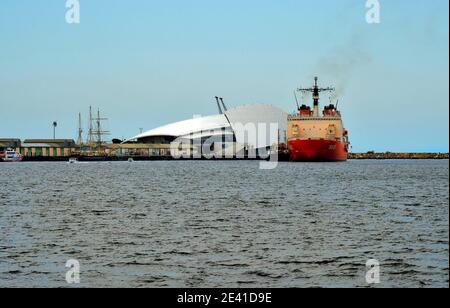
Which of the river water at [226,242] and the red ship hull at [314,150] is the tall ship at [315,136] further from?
the river water at [226,242]

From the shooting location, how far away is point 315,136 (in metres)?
142

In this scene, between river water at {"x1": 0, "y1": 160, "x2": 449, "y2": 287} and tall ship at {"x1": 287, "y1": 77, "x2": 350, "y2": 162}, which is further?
tall ship at {"x1": 287, "y1": 77, "x2": 350, "y2": 162}

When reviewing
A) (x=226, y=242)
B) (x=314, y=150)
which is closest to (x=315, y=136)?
(x=314, y=150)

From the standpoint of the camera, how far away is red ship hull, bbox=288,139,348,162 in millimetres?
134000

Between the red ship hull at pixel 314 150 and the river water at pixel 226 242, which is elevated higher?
the red ship hull at pixel 314 150

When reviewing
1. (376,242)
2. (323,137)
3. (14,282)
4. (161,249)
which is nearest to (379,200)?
(376,242)

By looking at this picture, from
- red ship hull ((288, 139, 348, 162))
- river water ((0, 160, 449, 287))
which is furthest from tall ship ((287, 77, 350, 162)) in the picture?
river water ((0, 160, 449, 287))

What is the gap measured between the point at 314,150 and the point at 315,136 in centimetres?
760

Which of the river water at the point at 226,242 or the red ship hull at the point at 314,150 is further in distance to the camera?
the red ship hull at the point at 314,150

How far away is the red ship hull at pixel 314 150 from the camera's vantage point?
5276 inches

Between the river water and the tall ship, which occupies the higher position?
the tall ship

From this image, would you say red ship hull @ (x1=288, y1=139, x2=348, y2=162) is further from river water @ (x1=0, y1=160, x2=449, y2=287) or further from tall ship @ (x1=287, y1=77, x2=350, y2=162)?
river water @ (x1=0, y1=160, x2=449, y2=287)

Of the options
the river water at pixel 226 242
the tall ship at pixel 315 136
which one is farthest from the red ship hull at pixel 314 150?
the river water at pixel 226 242
